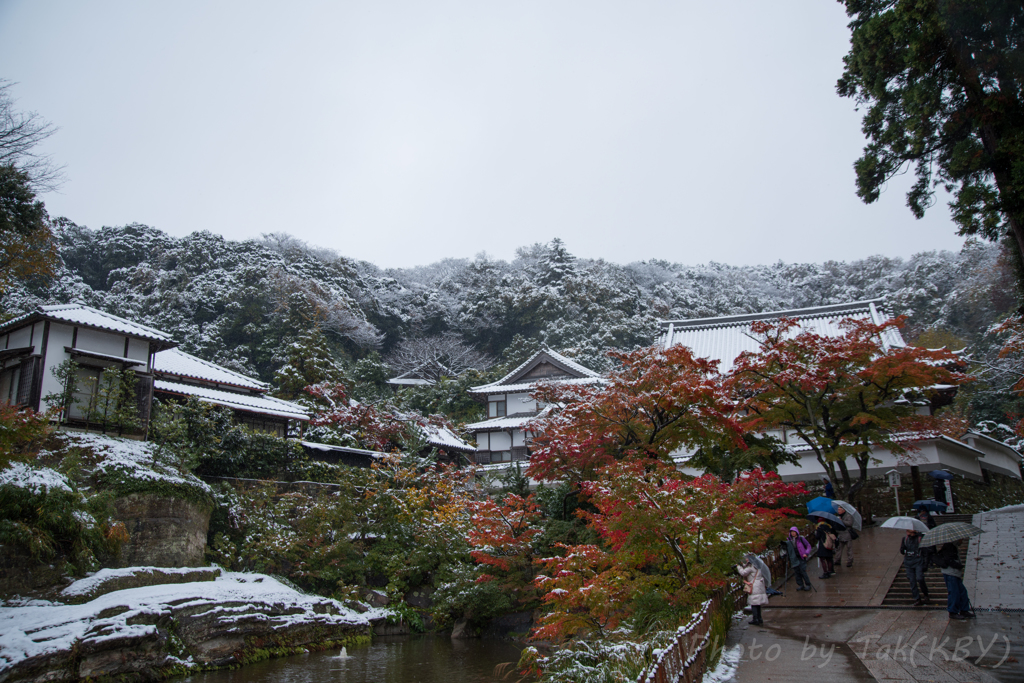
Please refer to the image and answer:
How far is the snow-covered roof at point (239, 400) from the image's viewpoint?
19.4m

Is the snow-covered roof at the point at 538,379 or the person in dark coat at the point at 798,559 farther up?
the snow-covered roof at the point at 538,379

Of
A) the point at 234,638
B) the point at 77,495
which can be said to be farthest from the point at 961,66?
the point at 77,495

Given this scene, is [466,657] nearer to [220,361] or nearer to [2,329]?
[2,329]

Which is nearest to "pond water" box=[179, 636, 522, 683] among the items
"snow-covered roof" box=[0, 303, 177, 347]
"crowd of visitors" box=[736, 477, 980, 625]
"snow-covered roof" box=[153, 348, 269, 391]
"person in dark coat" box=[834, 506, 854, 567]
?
"crowd of visitors" box=[736, 477, 980, 625]

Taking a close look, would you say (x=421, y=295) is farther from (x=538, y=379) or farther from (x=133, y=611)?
(x=133, y=611)

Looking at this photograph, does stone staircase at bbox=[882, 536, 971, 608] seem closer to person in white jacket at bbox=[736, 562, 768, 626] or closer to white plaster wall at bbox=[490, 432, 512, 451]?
person in white jacket at bbox=[736, 562, 768, 626]

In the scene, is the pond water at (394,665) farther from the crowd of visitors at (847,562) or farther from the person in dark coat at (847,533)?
the person in dark coat at (847,533)

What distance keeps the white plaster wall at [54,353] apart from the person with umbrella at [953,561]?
19085mm

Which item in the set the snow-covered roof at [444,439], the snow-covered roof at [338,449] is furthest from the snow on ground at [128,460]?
the snow-covered roof at [444,439]

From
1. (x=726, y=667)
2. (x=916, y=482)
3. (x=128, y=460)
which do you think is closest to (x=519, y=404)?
(x=916, y=482)

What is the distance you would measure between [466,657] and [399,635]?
3.32m

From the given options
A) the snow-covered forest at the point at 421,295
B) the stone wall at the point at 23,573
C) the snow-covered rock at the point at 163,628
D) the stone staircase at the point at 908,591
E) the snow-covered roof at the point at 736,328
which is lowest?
the snow-covered rock at the point at 163,628

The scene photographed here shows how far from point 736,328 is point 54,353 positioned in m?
25.1

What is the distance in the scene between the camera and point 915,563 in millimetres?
9328
